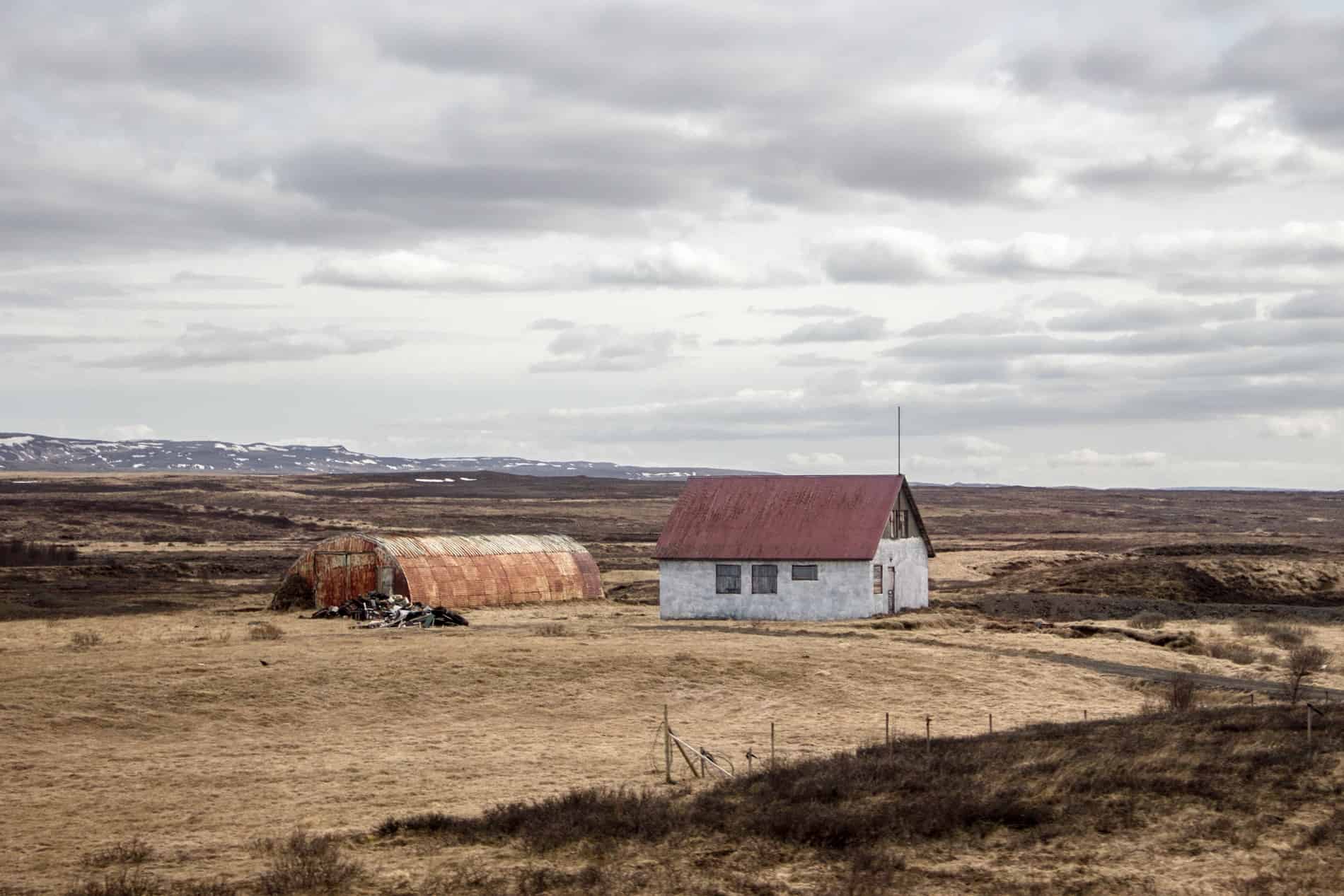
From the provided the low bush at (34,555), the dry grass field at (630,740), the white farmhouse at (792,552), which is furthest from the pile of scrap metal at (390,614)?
the low bush at (34,555)

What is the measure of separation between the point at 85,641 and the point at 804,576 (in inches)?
912

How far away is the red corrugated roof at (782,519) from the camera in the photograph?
50.8 m

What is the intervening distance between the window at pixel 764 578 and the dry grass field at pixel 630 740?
238cm

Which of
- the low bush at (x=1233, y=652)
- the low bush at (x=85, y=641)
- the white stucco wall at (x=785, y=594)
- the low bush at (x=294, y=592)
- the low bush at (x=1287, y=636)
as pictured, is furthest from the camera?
the low bush at (x=294, y=592)

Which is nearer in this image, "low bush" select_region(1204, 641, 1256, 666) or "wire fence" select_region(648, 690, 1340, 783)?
"wire fence" select_region(648, 690, 1340, 783)

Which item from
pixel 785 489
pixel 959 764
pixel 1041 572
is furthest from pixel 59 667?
pixel 1041 572

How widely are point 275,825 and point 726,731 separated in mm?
10495

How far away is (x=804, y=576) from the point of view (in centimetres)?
5059

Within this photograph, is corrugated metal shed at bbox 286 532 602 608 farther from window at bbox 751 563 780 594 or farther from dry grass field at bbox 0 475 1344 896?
window at bbox 751 563 780 594

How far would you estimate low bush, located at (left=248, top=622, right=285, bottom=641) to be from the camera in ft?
131

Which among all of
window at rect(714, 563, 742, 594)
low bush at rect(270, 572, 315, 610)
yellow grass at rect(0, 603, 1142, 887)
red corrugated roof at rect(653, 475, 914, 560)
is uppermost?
red corrugated roof at rect(653, 475, 914, 560)

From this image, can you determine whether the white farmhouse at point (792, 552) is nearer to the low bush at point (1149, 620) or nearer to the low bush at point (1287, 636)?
the low bush at point (1149, 620)

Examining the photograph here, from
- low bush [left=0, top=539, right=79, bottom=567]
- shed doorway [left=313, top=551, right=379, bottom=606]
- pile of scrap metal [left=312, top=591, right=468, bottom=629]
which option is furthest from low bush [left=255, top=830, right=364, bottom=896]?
low bush [left=0, top=539, right=79, bottom=567]

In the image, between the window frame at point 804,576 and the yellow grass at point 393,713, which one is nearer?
the yellow grass at point 393,713
